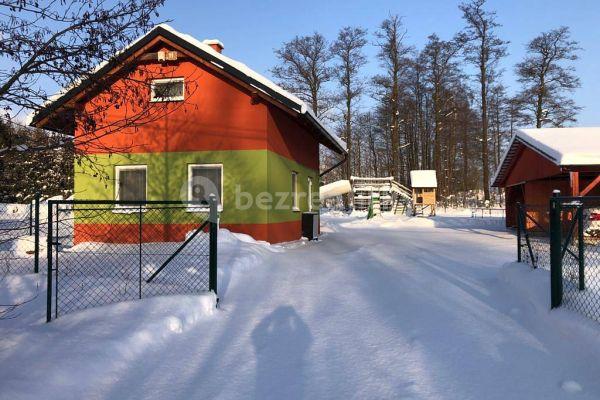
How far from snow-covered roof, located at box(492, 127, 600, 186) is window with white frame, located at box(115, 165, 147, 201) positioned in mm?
11888

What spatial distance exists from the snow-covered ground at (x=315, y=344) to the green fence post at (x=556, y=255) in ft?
0.60

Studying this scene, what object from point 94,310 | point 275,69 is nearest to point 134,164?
point 94,310

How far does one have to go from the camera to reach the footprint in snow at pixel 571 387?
3027mm

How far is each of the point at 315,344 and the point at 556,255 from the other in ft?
9.15

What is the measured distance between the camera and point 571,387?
3062 millimetres

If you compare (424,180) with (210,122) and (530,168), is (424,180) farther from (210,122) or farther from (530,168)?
(210,122)

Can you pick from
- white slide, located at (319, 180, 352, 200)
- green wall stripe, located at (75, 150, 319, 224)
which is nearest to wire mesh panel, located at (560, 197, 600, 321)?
green wall stripe, located at (75, 150, 319, 224)

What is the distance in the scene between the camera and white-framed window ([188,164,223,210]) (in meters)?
11.0

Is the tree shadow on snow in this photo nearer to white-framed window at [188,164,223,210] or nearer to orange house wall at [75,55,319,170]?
white-framed window at [188,164,223,210]

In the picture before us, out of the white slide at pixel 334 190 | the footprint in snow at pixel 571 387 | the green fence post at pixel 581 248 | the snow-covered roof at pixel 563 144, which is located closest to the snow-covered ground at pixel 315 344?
the footprint in snow at pixel 571 387

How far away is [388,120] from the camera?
3712 centimetres

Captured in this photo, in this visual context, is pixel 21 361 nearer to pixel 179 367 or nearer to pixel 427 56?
pixel 179 367

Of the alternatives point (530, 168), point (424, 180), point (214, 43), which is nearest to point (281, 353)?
point (214, 43)

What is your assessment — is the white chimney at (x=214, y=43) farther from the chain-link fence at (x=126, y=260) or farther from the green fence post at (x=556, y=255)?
the green fence post at (x=556, y=255)
